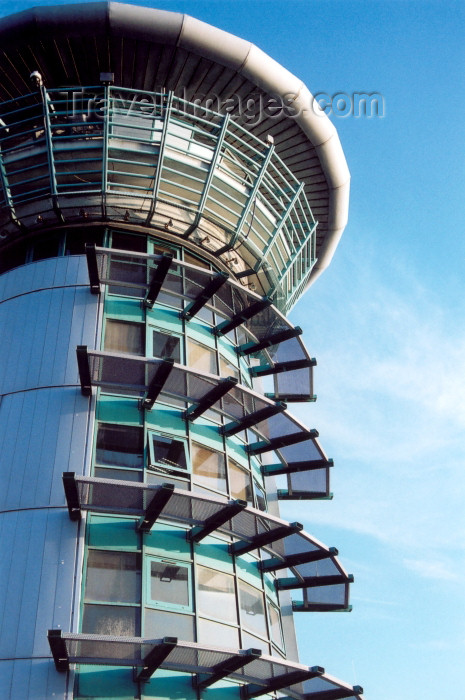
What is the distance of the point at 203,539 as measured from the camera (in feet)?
59.0

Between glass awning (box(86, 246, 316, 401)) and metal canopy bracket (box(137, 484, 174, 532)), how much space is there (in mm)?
6616

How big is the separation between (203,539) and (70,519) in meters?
3.23

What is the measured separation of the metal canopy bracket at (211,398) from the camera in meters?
18.5

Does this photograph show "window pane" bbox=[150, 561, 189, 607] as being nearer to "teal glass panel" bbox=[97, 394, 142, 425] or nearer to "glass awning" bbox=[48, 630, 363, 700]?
"glass awning" bbox=[48, 630, 363, 700]

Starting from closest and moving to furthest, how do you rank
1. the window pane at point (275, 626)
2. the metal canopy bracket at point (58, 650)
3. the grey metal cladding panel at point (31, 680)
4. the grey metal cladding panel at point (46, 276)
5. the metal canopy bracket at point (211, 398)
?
the metal canopy bracket at point (58, 650) → the grey metal cladding panel at point (31, 680) → the metal canopy bracket at point (211, 398) → the window pane at point (275, 626) → the grey metal cladding panel at point (46, 276)

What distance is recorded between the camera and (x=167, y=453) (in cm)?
1889

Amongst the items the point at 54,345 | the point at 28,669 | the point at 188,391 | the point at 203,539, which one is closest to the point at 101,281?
the point at 54,345

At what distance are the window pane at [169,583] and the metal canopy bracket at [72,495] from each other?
1.99m

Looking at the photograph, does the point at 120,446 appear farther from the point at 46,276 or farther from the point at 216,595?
the point at 46,276

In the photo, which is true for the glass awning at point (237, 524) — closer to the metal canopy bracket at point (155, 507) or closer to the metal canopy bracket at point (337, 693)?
the metal canopy bracket at point (155, 507)

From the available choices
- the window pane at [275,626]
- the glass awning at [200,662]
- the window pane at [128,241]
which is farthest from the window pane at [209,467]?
the window pane at [128,241]

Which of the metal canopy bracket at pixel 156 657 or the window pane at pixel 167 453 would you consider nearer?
the metal canopy bracket at pixel 156 657

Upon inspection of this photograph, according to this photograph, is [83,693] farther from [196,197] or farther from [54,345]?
[196,197]

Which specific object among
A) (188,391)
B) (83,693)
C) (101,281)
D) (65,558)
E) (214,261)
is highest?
(214,261)
